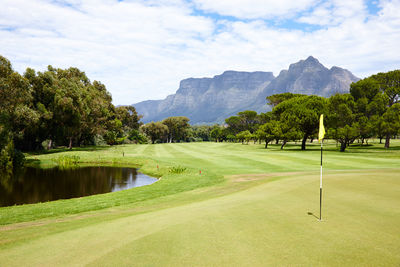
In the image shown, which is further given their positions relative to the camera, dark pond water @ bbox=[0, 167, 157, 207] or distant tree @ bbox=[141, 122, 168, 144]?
→ distant tree @ bbox=[141, 122, 168, 144]

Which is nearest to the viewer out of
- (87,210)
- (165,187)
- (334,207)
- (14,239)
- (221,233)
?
(221,233)

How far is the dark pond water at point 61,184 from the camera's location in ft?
70.4

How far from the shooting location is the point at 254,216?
8.93 metres

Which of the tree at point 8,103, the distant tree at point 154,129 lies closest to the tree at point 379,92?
the tree at point 8,103

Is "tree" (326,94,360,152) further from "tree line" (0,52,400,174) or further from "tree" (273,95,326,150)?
"tree" (273,95,326,150)

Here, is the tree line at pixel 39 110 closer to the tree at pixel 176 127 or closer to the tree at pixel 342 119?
the tree at pixel 342 119

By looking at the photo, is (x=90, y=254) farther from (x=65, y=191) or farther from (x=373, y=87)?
(x=373, y=87)

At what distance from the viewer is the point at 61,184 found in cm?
2641

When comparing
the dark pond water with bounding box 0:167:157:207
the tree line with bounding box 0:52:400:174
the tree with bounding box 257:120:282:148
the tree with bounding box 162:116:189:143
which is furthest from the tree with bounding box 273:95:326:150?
the tree with bounding box 162:116:189:143

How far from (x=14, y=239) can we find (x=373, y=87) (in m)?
62.1

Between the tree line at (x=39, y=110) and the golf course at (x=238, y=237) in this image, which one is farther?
the tree line at (x=39, y=110)

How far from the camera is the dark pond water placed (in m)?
21.5

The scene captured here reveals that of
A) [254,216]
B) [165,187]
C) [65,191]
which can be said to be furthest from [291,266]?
[65,191]

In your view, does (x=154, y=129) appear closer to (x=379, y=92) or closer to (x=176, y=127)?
(x=176, y=127)
